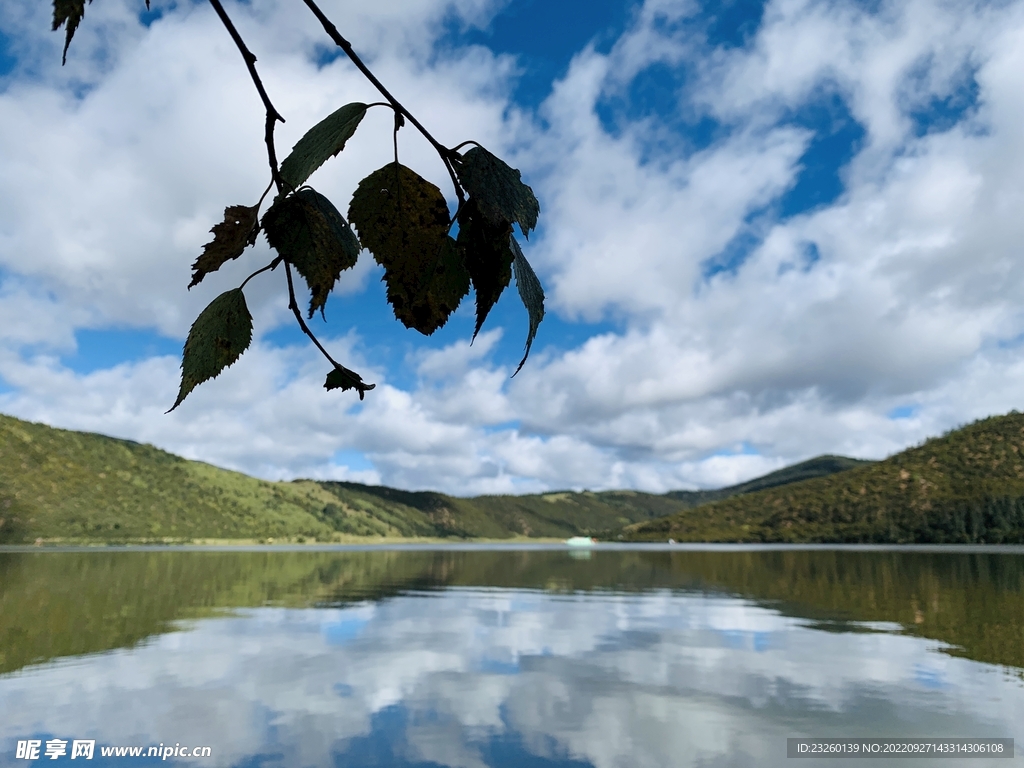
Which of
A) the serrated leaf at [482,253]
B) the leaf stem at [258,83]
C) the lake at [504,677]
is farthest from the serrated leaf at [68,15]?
the lake at [504,677]

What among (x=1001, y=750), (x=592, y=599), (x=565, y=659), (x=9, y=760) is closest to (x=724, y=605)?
(x=592, y=599)

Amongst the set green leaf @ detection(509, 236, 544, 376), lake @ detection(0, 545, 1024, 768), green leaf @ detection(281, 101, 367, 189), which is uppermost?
green leaf @ detection(281, 101, 367, 189)

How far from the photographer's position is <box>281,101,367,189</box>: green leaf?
1.10m

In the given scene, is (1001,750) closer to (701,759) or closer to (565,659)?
(701,759)

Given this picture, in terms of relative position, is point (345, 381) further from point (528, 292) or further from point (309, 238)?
point (528, 292)

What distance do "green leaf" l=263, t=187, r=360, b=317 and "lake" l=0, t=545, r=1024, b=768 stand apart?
77.8ft

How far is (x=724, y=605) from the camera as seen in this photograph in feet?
188

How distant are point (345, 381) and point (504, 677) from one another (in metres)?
33.5

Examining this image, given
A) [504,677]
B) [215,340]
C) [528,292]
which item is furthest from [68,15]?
[504,677]

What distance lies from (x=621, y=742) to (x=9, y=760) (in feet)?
62.2

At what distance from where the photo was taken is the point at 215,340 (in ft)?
3.75

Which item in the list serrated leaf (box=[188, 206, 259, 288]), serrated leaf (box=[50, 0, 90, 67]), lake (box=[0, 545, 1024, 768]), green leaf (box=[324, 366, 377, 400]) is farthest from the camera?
lake (box=[0, 545, 1024, 768])

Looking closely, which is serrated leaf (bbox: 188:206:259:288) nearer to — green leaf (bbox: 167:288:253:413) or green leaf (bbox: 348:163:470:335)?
green leaf (bbox: 167:288:253:413)

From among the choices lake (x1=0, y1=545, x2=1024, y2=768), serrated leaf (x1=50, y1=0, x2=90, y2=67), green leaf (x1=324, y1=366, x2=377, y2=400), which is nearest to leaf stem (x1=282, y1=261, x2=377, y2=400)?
green leaf (x1=324, y1=366, x2=377, y2=400)
